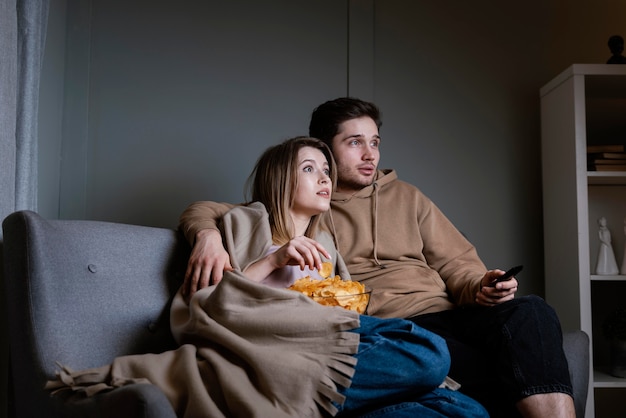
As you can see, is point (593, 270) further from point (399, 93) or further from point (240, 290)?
point (240, 290)

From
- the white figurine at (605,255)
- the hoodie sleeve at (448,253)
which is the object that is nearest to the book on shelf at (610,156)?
the white figurine at (605,255)

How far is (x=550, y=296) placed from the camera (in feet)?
8.63

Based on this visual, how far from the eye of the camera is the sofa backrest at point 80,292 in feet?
4.33

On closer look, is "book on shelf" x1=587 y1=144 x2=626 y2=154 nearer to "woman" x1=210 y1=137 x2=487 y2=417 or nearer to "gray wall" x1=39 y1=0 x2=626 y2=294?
"gray wall" x1=39 y1=0 x2=626 y2=294

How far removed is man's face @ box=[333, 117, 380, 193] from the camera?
7.02 ft

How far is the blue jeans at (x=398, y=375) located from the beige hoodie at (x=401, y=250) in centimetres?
59

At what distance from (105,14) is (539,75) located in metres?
1.72

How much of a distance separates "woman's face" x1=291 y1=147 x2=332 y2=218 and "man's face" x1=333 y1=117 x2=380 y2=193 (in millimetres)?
232

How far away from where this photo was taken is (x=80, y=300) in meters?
1.42

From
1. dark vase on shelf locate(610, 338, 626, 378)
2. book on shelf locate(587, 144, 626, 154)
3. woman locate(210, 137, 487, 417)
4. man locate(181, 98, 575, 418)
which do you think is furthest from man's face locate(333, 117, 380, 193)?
dark vase on shelf locate(610, 338, 626, 378)

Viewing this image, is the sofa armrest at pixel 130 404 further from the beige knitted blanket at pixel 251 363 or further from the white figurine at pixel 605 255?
the white figurine at pixel 605 255

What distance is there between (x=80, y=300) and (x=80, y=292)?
17 millimetres

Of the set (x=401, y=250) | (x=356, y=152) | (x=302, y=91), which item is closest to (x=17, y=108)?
(x=356, y=152)

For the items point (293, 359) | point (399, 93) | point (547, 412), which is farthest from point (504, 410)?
point (399, 93)
